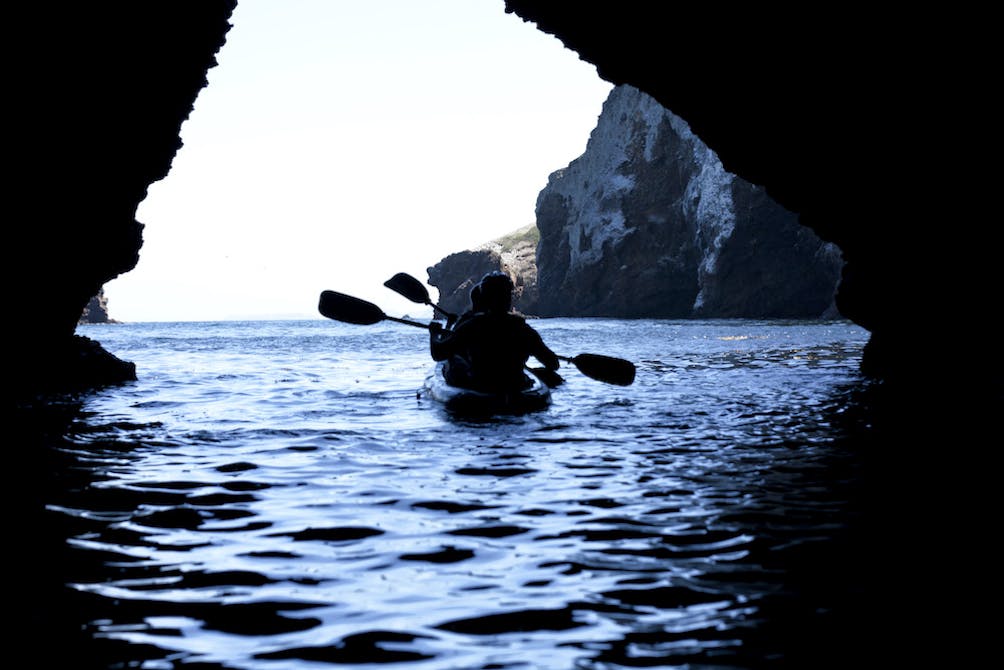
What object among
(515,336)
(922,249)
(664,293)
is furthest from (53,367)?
(664,293)

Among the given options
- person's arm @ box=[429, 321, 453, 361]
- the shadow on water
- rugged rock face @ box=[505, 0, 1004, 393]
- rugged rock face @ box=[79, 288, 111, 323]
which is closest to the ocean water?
the shadow on water

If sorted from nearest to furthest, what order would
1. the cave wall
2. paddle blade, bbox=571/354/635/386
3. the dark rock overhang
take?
1. the dark rock overhang
2. the cave wall
3. paddle blade, bbox=571/354/635/386

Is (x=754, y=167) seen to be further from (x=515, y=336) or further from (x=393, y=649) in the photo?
(x=393, y=649)

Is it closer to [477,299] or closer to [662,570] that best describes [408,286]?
[477,299]

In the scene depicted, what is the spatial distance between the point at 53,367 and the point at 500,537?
473 inches

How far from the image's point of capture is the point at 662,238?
3093 inches

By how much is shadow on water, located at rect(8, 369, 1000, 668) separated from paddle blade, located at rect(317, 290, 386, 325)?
18.4 ft

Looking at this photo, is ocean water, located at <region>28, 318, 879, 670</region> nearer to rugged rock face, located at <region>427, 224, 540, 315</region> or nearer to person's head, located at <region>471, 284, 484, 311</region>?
person's head, located at <region>471, 284, 484, 311</region>

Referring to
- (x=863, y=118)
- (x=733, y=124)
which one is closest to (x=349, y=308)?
(x=733, y=124)

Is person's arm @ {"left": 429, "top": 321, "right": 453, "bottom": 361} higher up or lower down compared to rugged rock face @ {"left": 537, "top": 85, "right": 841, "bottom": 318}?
lower down

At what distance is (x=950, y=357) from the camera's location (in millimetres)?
12742

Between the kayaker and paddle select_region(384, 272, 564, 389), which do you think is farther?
paddle select_region(384, 272, 564, 389)

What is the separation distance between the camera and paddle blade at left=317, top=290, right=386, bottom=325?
1251cm

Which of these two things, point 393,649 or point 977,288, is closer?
point 393,649
